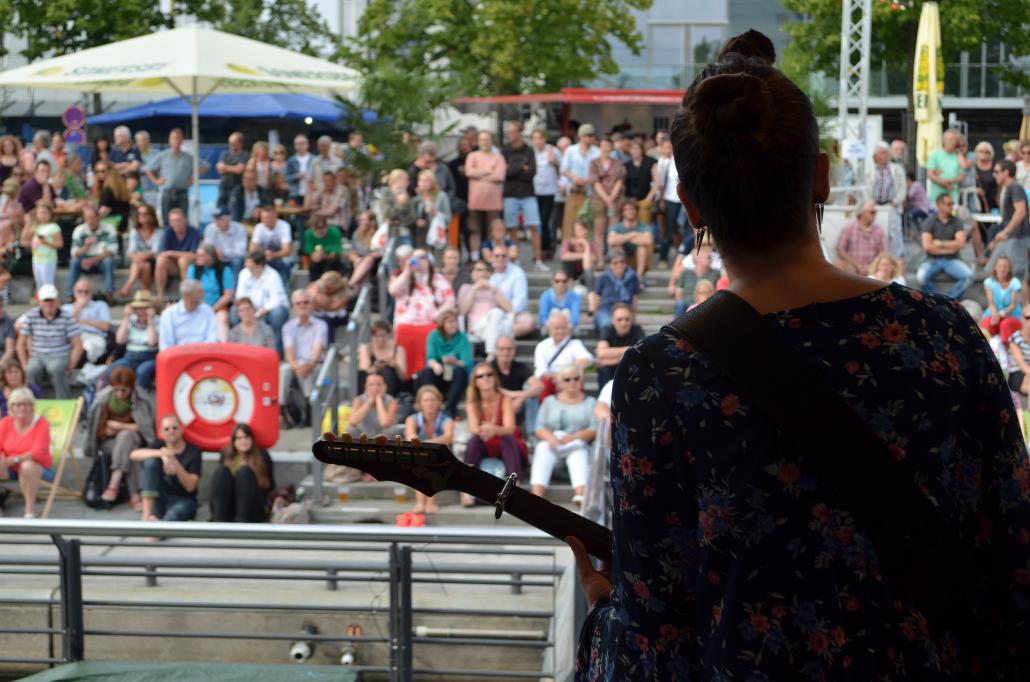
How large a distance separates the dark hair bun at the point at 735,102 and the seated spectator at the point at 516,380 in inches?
393

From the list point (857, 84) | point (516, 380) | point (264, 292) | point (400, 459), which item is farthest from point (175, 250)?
point (400, 459)

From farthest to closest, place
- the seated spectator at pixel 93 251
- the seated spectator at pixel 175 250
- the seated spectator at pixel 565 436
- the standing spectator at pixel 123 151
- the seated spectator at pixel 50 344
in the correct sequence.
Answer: the standing spectator at pixel 123 151
the seated spectator at pixel 93 251
the seated spectator at pixel 175 250
the seated spectator at pixel 50 344
the seated spectator at pixel 565 436

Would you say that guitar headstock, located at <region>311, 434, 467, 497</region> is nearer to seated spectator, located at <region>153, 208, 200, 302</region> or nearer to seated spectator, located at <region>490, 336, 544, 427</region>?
seated spectator, located at <region>490, 336, 544, 427</region>

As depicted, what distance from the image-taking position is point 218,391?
11.7 m

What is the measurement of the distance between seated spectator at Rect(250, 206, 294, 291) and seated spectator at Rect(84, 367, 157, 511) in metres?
3.22

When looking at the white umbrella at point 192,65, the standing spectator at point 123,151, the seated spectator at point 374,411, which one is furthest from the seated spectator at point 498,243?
the standing spectator at point 123,151

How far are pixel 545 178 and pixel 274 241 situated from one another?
327 centimetres

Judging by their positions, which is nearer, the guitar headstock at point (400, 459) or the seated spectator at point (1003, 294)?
the guitar headstock at point (400, 459)

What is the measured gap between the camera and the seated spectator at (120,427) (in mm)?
11789

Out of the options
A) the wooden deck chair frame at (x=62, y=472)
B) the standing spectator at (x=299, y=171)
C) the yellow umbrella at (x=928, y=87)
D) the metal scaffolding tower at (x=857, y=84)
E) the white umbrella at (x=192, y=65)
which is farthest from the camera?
the yellow umbrella at (x=928, y=87)

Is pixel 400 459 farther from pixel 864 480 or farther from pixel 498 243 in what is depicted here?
pixel 498 243

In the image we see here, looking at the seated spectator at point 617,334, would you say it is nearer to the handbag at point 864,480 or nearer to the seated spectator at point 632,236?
the seated spectator at point 632,236

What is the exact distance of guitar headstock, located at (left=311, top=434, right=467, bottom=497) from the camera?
2178 millimetres

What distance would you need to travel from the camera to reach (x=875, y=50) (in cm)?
3741
